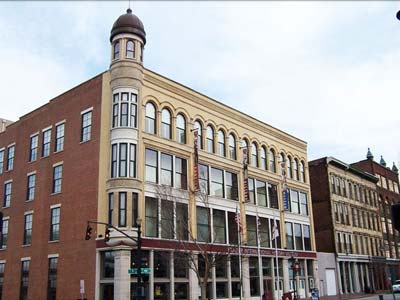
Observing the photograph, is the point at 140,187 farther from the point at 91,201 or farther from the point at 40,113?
the point at 40,113

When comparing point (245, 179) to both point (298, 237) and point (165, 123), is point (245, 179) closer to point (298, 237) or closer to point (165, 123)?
point (165, 123)

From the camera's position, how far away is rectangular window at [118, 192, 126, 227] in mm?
34312

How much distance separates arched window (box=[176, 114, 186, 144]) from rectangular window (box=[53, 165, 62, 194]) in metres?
10.4

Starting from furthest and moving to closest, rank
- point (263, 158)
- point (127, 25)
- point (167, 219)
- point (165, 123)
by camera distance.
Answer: point (263, 158) < point (165, 123) < point (127, 25) < point (167, 219)

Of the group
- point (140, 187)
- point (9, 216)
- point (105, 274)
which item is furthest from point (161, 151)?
point (9, 216)

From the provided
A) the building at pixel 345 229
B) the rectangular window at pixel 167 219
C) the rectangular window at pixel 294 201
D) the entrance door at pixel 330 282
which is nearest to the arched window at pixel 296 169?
the rectangular window at pixel 294 201

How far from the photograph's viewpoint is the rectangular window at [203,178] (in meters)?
41.5

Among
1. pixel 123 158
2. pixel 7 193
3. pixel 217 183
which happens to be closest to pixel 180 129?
pixel 217 183

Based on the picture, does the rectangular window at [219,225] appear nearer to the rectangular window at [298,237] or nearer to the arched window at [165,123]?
the arched window at [165,123]

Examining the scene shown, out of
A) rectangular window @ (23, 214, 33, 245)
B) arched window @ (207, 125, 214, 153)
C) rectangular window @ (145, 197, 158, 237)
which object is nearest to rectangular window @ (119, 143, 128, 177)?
rectangular window @ (145, 197, 158, 237)

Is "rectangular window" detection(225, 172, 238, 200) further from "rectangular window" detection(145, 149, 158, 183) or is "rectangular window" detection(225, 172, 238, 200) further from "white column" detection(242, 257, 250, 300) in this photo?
"rectangular window" detection(145, 149, 158, 183)

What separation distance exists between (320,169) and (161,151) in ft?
105

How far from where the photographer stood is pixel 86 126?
129 feet

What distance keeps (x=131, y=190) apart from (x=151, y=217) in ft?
9.43
